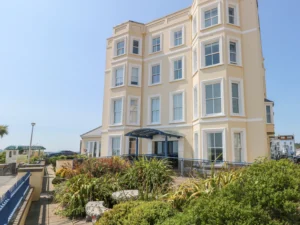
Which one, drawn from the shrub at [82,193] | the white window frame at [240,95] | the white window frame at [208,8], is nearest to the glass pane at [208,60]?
the white window frame at [240,95]

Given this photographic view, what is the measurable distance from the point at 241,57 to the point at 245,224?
49.5 feet

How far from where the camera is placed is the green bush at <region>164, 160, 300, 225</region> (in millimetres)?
3345

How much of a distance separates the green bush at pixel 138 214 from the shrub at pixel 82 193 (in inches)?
107

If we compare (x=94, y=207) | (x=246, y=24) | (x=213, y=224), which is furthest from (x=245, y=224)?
(x=246, y=24)

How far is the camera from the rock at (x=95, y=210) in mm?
5965

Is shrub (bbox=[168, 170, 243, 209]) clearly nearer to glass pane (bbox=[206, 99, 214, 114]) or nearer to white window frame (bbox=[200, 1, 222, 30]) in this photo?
glass pane (bbox=[206, 99, 214, 114])

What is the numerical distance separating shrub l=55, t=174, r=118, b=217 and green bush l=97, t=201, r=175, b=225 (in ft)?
8.89

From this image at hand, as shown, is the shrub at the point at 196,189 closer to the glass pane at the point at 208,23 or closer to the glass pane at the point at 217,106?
the glass pane at the point at 217,106

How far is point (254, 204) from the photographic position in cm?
401

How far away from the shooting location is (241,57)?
1614 centimetres

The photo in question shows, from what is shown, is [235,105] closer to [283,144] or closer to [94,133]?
[283,144]

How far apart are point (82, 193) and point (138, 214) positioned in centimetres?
391

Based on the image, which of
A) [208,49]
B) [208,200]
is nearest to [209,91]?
[208,49]

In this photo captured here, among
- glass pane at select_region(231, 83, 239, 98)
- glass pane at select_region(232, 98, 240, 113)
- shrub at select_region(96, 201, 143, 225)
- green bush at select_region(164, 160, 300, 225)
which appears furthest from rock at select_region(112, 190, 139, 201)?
glass pane at select_region(231, 83, 239, 98)
